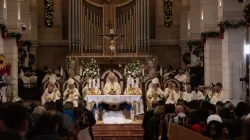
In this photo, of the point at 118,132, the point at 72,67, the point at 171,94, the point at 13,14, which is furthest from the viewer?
the point at 72,67

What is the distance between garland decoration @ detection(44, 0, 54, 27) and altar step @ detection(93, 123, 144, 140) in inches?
491

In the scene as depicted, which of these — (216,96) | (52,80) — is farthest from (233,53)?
(52,80)

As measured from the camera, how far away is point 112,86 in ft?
78.4

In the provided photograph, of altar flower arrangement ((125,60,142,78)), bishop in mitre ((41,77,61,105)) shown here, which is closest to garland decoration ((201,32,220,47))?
altar flower arrangement ((125,60,142,78))

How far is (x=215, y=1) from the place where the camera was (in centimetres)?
2388

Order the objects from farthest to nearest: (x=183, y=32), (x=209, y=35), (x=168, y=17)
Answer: (x=168, y=17) → (x=183, y=32) → (x=209, y=35)

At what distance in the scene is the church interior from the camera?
15.8 metres

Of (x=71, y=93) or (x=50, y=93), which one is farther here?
(x=71, y=93)

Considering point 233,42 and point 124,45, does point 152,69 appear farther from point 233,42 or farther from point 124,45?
point 233,42

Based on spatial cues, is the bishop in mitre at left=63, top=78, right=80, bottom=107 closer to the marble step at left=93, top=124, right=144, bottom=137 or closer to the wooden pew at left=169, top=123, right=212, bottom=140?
the marble step at left=93, top=124, right=144, bottom=137

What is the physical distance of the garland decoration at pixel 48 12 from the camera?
32000 millimetres

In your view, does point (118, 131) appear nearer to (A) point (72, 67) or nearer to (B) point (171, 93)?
(B) point (171, 93)

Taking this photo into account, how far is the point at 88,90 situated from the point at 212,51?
4723 mm

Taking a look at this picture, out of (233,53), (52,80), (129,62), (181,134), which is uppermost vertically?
(233,53)
